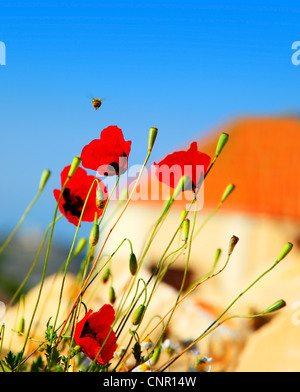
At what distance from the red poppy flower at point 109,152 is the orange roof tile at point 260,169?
5.15 meters

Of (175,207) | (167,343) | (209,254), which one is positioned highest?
(167,343)

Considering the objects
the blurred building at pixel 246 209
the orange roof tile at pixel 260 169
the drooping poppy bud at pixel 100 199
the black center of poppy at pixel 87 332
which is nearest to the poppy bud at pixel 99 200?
the drooping poppy bud at pixel 100 199

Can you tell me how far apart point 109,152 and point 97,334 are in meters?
0.29

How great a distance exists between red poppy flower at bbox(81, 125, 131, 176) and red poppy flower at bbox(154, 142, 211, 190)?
2.2 inches

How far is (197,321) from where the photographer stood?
1.60 meters

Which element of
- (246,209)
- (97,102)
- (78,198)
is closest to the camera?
(78,198)

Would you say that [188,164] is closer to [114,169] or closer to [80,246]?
[114,169]

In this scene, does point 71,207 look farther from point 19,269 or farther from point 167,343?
point 19,269

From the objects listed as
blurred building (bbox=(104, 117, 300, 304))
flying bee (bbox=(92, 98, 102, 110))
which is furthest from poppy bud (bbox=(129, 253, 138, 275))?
blurred building (bbox=(104, 117, 300, 304))

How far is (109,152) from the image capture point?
82cm

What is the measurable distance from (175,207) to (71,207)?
228 inches

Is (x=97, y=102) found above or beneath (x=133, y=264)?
above

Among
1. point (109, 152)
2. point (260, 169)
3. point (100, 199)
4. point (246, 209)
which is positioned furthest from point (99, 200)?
point (260, 169)
